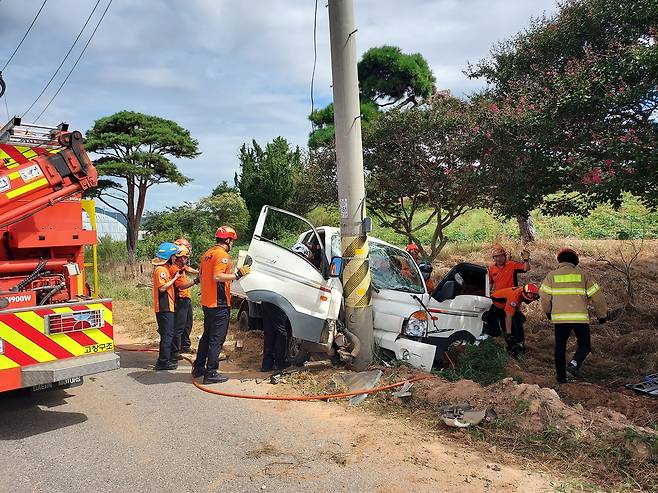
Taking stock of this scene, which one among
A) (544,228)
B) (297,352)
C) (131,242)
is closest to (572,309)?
(297,352)

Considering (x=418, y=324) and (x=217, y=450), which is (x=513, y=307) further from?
(x=217, y=450)

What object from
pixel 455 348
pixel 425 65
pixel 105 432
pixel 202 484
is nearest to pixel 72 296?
pixel 105 432

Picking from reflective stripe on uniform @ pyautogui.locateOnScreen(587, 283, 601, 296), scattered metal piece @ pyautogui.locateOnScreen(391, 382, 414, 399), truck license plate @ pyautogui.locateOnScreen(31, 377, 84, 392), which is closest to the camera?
truck license plate @ pyautogui.locateOnScreen(31, 377, 84, 392)

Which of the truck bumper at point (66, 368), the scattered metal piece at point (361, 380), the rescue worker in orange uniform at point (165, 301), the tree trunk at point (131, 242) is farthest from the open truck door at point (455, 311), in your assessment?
the tree trunk at point (131, 242)

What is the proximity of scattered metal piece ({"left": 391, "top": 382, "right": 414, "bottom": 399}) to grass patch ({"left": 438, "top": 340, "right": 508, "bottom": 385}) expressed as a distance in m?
0.81

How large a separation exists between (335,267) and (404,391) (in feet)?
5.92

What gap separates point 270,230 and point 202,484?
23.3 meters

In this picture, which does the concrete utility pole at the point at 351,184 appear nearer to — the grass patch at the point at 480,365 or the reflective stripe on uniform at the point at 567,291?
the grass patch at the point at 480,365

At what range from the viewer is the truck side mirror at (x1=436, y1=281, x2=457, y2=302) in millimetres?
7179

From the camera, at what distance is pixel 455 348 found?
7.33 meters

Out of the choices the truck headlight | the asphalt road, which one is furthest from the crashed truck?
the asphalt road

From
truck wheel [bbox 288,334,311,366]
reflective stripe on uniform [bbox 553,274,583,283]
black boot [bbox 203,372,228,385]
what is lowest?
black boot [bbox 203,372,228,385]

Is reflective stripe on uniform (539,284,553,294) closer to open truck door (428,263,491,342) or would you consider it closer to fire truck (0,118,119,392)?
open truck door (428,263,491,342)

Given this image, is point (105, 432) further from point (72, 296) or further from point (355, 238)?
point (355, 238)
